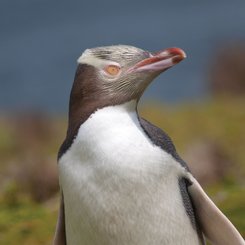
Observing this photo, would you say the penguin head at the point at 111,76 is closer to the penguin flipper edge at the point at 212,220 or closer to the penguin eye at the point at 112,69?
the penguin eye at the point at 112,69

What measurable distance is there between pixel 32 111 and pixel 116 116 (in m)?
11.0

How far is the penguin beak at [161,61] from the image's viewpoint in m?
4.02

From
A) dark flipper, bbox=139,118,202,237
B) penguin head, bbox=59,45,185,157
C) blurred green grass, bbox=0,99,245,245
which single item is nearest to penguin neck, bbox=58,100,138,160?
penguin head, bbox=59,45,185,157

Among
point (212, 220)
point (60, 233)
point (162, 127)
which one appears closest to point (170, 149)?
point (212, 220)

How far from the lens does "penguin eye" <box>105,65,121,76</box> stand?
412 centimetres

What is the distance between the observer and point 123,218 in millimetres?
4035

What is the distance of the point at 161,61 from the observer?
13.3ft

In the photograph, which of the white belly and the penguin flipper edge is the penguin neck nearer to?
the white belly

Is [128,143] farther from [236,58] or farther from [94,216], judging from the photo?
[236,58]

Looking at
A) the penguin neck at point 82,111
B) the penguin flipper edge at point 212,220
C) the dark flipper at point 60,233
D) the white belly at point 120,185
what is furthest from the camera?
the dark flipper at point 60,233

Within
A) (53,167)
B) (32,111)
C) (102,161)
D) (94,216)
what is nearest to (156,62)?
(102,161)

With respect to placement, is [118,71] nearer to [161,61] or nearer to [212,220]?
[161,61]

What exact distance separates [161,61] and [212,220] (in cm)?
87

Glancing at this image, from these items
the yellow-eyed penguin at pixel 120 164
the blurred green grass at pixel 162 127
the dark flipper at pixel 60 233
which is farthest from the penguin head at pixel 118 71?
the blurred green grass at pixel 162 127
